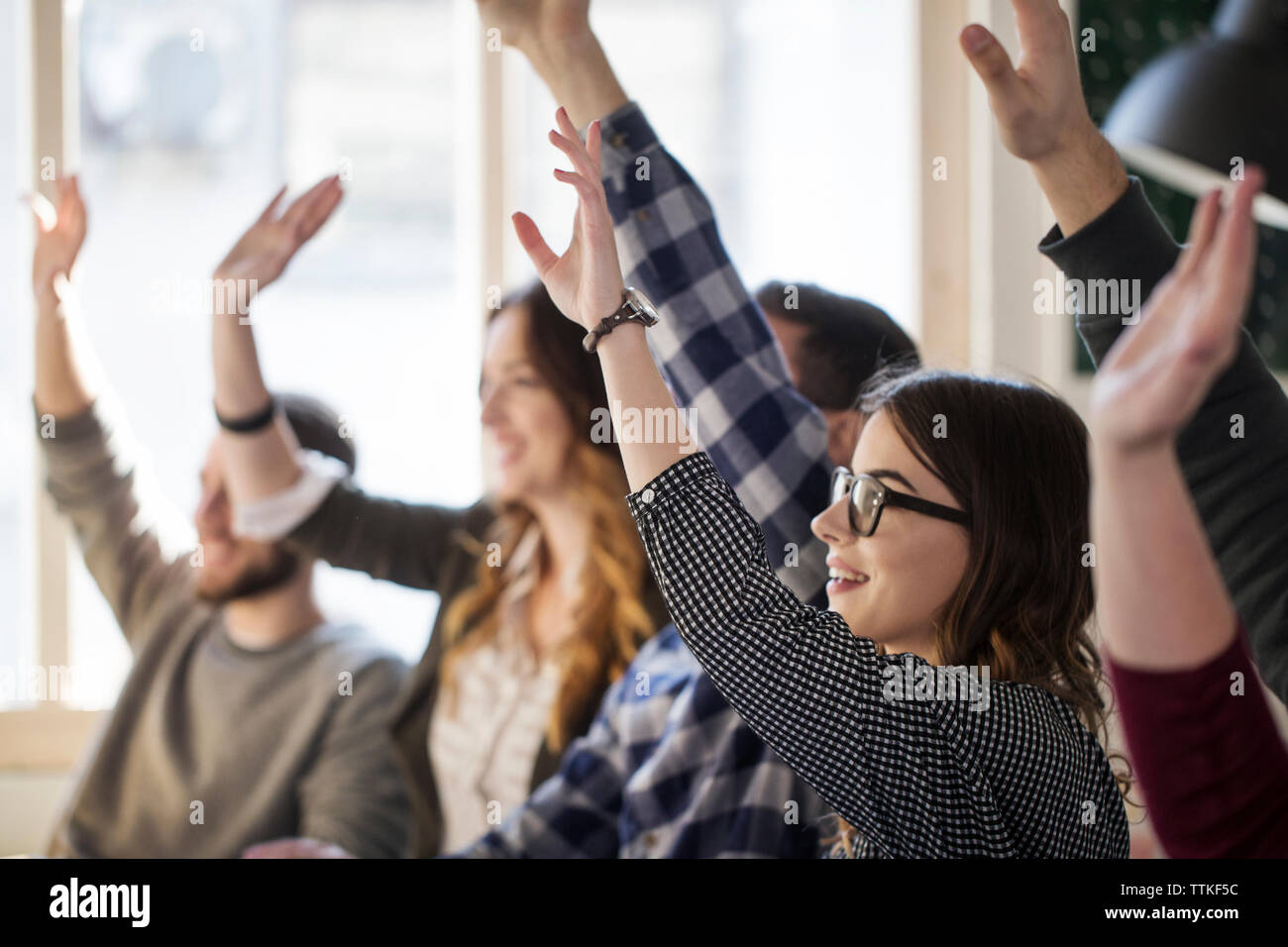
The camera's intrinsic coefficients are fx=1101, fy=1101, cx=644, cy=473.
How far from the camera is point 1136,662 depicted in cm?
45

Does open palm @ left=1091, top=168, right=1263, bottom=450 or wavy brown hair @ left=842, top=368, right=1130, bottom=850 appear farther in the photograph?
wavy brown hair @ left=842, top=368, right=1130, bottom=850

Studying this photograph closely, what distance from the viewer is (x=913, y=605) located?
56cm

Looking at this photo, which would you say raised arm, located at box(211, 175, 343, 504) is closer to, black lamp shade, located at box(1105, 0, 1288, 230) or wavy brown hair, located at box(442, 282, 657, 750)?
wavy brown hair, located at box(442, 282, 657, 750)

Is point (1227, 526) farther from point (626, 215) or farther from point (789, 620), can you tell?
point (626, 215)

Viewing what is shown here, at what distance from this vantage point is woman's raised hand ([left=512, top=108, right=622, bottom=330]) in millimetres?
478

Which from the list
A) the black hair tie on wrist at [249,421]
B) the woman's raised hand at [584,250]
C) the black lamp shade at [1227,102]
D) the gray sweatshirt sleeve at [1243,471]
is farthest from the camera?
the black hair tie on wrist at [249,421]

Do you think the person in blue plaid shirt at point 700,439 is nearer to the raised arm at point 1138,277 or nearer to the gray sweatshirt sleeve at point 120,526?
the raised arm at point 1138,277

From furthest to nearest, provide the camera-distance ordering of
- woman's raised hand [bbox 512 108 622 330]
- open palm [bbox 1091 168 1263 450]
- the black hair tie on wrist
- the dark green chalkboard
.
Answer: the dark green chalkboard
the black hair tie on wrist
woman's raised hand [bbox 512 108 622 330]
open palm [bbox 1091 168 1263 450]

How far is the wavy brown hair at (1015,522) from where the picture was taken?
56 cm

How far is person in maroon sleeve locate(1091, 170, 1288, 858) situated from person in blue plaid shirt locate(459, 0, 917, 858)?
10.0 inches

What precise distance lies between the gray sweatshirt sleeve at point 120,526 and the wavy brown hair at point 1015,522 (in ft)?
3.90

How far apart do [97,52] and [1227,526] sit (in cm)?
189

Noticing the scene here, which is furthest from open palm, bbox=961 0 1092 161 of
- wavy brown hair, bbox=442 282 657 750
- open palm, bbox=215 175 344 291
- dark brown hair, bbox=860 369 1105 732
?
wavy brown hair, bbox=442 282 657 750

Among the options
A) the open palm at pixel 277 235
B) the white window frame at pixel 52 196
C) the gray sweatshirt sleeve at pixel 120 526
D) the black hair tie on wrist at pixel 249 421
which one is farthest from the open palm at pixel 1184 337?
the white window frame at pixel 52 196
